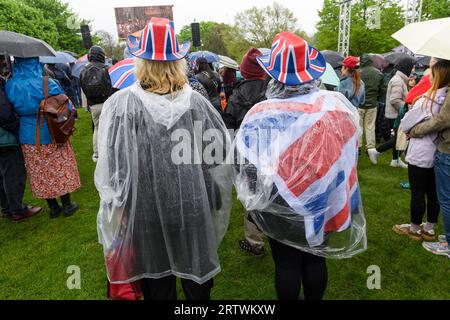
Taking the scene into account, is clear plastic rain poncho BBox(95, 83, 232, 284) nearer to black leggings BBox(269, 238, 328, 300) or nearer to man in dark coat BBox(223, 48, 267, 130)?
black leggings BBox(269, 238, 328, 300)

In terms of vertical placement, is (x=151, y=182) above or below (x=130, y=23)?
below

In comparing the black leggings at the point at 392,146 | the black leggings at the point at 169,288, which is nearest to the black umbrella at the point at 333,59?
the black leggings at the point at 392,146

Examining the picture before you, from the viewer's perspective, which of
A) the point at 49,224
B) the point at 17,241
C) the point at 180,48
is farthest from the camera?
the point at 49,224

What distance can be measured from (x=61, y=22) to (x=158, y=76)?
3407 centimetres

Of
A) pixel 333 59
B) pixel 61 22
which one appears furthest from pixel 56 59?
pixel 61 22

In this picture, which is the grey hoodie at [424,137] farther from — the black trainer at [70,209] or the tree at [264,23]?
the tree at [264,23]

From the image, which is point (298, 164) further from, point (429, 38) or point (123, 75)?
point (123, 75)

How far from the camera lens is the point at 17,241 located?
3494 millimetres

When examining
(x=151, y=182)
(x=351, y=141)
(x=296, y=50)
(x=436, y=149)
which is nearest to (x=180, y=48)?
(x=296, y=50)

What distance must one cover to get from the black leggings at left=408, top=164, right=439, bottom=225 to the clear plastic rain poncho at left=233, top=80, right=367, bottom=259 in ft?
4.58

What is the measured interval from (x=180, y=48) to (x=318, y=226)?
1.27 metres

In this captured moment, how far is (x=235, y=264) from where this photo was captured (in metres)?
2.97

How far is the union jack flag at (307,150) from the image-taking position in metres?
1.72
